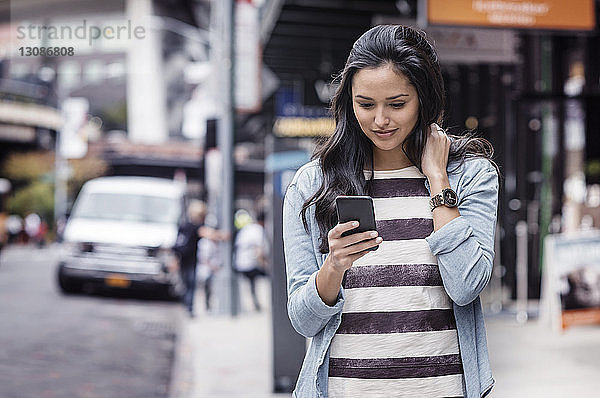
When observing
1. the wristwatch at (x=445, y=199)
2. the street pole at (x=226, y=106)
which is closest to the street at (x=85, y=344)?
the street pole at (x=226, y=106)

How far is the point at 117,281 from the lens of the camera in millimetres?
14328

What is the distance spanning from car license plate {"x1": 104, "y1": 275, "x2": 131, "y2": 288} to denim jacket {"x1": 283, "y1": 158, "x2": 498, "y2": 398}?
1287 cm

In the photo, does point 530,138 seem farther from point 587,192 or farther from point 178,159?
point 178,159

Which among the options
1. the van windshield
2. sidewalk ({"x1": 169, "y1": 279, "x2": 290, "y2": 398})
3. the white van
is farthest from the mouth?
the van windshield

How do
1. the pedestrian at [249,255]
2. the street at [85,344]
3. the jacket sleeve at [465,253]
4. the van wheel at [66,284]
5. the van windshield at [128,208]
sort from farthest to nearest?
the van windshield at [128,208], the van wheel at [66,284], the pedestrian at [249,255], the street at [85,344], the jacket sleeve at [465,253]

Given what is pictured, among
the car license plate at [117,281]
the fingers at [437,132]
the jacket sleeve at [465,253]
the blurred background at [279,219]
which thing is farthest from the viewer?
the car license plate at [117,281]

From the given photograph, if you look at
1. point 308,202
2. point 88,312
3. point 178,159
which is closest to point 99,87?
point 178,159

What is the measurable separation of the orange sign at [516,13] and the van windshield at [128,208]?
1006cm

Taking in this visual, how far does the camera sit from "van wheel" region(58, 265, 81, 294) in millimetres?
14898

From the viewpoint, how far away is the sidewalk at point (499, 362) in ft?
20.1

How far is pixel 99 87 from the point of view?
219 feet

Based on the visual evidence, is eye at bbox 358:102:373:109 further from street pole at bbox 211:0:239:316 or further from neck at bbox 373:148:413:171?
street pole at bbox 211:0:239:316

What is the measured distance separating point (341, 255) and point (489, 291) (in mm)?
8755

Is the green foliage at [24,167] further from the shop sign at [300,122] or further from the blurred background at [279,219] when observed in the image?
the shop sign at [300,122]
